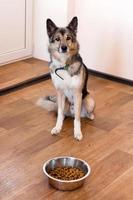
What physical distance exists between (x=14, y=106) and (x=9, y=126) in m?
0.39

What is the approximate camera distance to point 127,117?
10.1 feet

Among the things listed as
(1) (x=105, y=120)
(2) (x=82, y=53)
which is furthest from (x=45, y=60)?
(1) (x=105, y=120)

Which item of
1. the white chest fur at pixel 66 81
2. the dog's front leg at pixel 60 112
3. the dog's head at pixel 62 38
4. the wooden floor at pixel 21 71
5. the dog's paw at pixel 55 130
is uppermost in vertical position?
the dog's head at pixel 62 38

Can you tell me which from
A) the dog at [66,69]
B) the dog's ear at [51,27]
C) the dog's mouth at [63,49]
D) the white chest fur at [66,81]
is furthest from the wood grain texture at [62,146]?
the dog's ear at [51,27]

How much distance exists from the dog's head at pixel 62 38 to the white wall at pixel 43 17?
127 cm

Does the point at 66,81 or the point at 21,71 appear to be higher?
the point at 66,81

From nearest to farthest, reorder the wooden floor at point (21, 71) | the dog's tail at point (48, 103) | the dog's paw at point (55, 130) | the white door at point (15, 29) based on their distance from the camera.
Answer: the dog's paw at point (55, 130) < the dog's tail at point (48, 103) < the wooden floor at point (21, 71) < the white door at point (15, 29)

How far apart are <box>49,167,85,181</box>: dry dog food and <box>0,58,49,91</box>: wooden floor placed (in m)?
1.51

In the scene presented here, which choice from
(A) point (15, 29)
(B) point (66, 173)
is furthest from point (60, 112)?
(A) point (15, 29)

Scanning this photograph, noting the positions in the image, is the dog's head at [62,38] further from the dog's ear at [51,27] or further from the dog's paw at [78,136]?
the dog's paw at [78,136]

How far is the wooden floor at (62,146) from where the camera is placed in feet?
6.88

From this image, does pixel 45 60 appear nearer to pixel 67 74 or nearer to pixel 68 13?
pixel 68 13

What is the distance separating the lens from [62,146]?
2.59 meters

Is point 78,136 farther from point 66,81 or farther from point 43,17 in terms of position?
point 43,17
